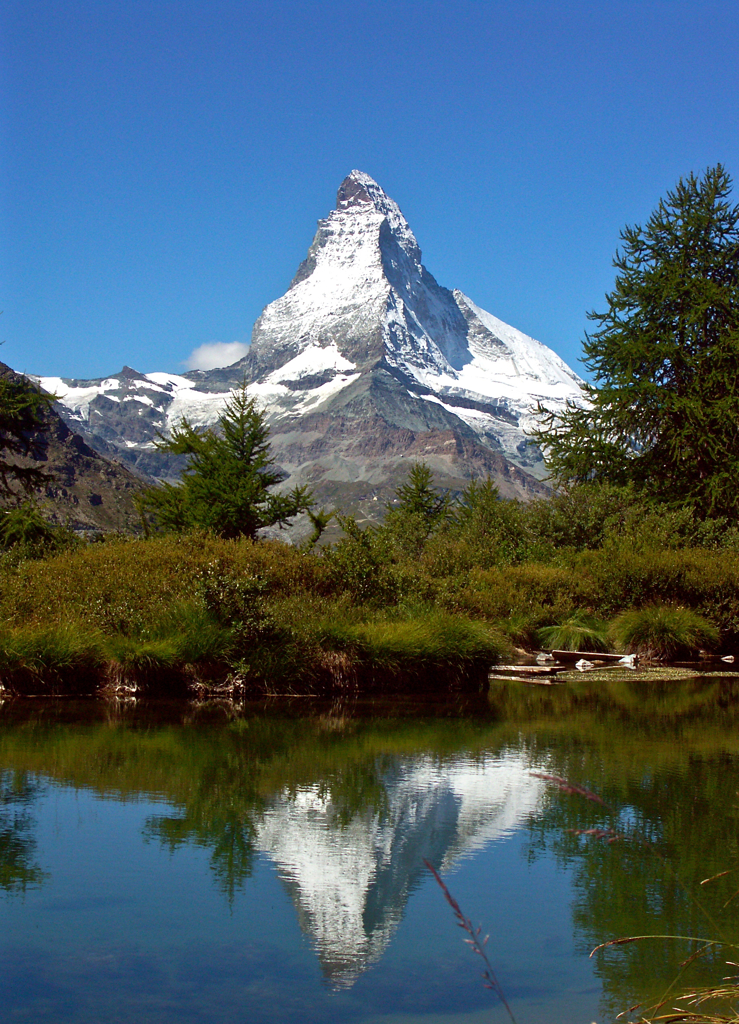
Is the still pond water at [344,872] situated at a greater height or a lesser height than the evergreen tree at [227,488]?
lesser

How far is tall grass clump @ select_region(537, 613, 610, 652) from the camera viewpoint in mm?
24219

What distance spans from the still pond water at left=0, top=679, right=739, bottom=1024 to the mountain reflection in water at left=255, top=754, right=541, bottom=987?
23 millimetres

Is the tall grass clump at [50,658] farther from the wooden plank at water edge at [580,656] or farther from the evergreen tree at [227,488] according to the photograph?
the evergreen tree at [227,488]

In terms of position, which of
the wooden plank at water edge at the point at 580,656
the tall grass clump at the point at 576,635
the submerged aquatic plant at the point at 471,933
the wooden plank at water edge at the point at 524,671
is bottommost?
the submerged aquatic plant at the point at 471,933

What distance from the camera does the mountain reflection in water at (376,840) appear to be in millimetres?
5621

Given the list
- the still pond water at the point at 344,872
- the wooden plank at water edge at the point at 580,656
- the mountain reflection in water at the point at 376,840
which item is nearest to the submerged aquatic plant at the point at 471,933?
the still pond water at the point at 344,872

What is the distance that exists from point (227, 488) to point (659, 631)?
62.8 ft

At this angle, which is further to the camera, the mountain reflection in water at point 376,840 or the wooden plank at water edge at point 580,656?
the wooden plank at water edge at point 580,656

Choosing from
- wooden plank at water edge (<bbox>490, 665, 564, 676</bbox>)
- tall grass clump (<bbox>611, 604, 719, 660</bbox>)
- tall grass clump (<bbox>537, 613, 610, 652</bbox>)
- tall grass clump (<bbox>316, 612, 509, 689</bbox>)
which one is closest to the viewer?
tall grass clump (<bbox>316, 612, 509, 689</bbox>)

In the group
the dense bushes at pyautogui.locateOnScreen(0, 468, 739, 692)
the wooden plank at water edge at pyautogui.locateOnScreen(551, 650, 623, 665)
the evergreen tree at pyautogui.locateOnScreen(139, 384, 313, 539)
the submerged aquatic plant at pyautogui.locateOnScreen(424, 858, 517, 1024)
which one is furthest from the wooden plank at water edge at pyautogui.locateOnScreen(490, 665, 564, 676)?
the evergreen tree at pyautogui.locateOnScreen(139, 384, 313, 539)

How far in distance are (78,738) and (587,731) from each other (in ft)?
20.2

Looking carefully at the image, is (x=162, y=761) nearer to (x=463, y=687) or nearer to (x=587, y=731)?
(x=587, y=731)

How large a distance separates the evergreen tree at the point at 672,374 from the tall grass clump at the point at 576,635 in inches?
354

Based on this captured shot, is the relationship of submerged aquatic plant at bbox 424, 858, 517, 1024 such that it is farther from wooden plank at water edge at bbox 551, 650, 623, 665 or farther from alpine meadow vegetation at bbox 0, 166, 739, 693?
wooden plank at water edge at bbox 551, 650, 623, 665
